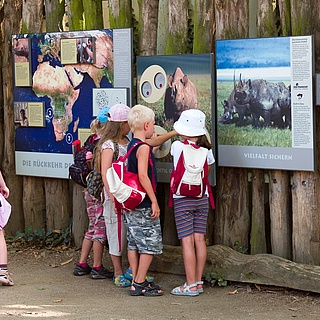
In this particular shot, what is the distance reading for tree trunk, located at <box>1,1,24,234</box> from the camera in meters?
9.84

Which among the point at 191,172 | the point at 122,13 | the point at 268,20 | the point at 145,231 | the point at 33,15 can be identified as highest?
the point at 33,15

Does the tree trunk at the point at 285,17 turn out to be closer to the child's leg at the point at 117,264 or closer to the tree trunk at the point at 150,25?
the tree trunk at the point at 150,25

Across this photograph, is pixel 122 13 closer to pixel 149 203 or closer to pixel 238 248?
pixel 149 203

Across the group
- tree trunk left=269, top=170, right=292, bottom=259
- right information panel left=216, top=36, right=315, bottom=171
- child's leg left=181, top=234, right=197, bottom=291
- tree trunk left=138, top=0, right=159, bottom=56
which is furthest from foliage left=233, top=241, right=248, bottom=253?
tree trunk left=138, top=0, right=159, bottom=56

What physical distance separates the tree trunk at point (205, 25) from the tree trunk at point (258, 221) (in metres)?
1.30

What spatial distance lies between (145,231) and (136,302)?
64 centimetres

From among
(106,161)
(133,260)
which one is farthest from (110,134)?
(133,260)

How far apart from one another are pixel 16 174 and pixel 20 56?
1364 mm

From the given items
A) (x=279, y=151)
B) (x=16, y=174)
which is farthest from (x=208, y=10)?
(x=16, y=174)

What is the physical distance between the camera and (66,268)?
8930 millimetres

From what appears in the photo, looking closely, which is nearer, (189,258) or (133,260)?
(189,258)

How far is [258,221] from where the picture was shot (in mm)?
7977

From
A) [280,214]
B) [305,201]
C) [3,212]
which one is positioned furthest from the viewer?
[3,212]

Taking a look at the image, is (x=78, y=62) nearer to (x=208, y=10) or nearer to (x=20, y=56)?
(x=20, y=56)
